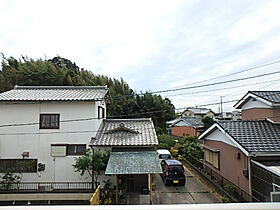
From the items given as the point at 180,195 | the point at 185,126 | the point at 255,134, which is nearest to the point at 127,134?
the point at 180,195

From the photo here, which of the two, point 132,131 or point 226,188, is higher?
point 132,131

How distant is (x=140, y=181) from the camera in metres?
5.61

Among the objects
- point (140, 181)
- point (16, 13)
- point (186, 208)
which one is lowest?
point (140, 181)

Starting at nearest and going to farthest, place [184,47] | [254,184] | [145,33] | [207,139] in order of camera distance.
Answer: [145,33], [184,47], [254,184], [207,139]

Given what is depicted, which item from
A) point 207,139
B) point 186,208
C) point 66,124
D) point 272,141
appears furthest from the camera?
point 207,139

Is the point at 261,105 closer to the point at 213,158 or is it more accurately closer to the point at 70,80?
the point at 213,158

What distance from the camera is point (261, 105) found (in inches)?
243

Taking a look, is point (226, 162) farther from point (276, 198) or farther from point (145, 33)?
point (276, 198)

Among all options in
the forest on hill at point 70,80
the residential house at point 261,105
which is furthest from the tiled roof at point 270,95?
the forest on hill at point 70,80

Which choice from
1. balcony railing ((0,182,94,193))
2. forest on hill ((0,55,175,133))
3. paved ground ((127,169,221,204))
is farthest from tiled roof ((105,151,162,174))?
forest on hill ((0,55,175,133))

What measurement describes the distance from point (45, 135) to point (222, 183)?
17.1 feet

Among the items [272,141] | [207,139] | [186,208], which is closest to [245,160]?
[272,141]

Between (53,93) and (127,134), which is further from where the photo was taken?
(53,93)

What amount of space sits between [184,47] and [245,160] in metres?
3.67
